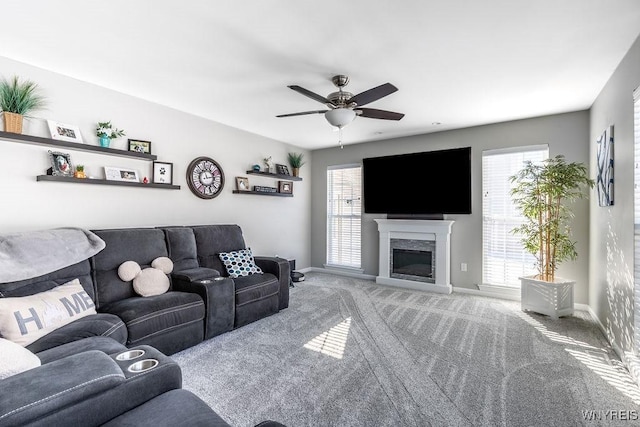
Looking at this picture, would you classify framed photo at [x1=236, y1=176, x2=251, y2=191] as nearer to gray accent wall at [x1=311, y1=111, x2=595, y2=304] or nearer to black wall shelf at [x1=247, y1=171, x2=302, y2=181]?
black wall shelf at [x1=247, y1=171, x2=302, y2=181]

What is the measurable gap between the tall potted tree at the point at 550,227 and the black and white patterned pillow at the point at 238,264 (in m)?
3.44

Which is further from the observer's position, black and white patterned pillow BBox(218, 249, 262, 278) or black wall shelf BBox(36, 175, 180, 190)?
black and white patterned pillow BBox(218, 249, 262, 278)

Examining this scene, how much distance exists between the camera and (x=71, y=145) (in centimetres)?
295

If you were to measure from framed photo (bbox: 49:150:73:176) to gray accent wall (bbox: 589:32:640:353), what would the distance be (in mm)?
4947

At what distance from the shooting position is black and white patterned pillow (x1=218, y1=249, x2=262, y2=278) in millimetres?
3715

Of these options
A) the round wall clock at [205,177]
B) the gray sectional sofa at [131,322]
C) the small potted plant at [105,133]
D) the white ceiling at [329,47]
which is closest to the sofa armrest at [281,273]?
the gray sectional sofa at [131,322]

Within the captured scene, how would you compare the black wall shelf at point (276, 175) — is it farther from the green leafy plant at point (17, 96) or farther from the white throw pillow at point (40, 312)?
the white throw pillow at point (40, 312)

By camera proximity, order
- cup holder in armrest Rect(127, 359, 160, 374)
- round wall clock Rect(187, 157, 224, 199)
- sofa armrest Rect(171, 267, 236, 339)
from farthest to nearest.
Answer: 1. round wall clock Rect(187, 157, 224, 199)
2. sofa armrest Rect(171, 267, 236, 339)
3. cup holder in armrest Rect(127, 359, 160, 374)

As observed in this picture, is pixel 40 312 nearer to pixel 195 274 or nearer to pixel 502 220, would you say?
pixel 195 274

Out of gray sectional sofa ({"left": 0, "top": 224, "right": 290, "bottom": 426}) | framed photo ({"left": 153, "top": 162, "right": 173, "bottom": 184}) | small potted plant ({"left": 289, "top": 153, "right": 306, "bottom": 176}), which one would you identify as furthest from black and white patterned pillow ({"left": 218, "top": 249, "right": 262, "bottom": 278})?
small potted plant ({"left": 289, "top": 153, "right": 306, "bottom": 176})

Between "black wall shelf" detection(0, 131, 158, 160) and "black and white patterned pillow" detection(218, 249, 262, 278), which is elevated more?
"black wall shelf" detection(0, 131, 158, 160)

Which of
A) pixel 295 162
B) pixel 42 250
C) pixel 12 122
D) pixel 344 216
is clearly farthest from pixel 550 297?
pixel 12 122

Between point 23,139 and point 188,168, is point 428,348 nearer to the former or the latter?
point 188,168

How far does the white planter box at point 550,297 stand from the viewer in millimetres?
3545
